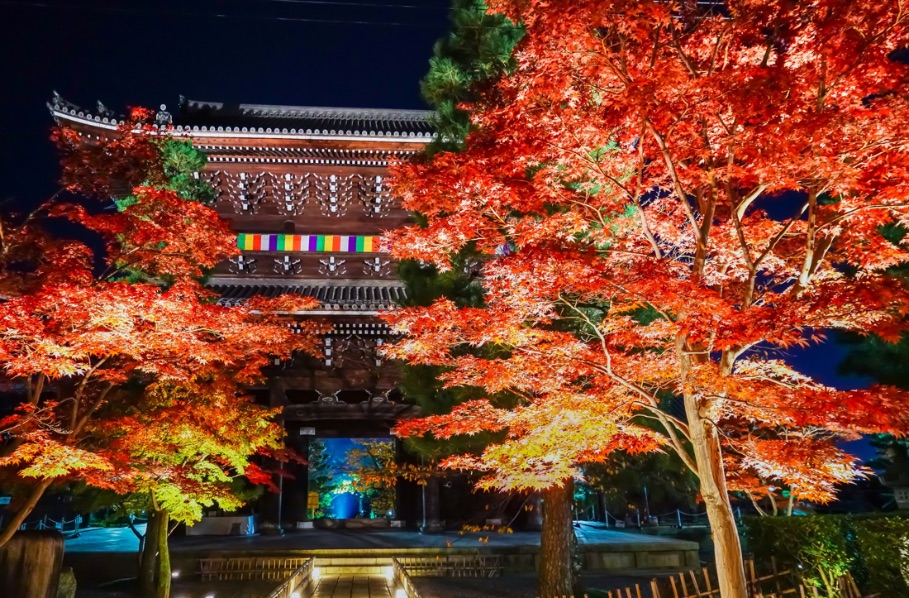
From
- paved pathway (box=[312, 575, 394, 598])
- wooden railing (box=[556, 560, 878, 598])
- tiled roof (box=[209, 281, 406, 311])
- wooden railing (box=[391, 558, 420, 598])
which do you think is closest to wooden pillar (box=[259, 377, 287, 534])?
tiled roof (box=[209, 281, 406, 311])

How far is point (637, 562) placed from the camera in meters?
13.8

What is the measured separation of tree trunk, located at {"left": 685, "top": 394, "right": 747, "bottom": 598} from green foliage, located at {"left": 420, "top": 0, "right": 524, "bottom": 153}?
6462 millimetres

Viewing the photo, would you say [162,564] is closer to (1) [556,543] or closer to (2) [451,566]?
(2) [451,566]

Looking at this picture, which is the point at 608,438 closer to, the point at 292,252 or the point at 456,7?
the point at 456,7

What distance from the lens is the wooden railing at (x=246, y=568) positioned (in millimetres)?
13023

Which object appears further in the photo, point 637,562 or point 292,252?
point 292,252

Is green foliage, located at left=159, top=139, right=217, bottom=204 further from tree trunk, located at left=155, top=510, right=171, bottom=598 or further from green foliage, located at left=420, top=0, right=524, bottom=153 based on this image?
tree trunk, located at left=155, top=510, right=171, bottom=598

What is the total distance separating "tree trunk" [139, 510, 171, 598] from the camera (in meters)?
10.9

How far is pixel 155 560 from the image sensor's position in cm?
1152

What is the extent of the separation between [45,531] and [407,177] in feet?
25.0

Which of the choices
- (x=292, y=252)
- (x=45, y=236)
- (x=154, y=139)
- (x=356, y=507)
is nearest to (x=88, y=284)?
(x=45, y=236)

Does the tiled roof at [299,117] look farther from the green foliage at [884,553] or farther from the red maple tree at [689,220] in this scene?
the green foliage at [884,553]

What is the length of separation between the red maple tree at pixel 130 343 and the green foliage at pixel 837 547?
8.39m

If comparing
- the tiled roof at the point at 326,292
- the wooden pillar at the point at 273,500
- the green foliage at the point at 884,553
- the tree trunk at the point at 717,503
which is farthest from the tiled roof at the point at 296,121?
the green foliage at the point at 884,553
